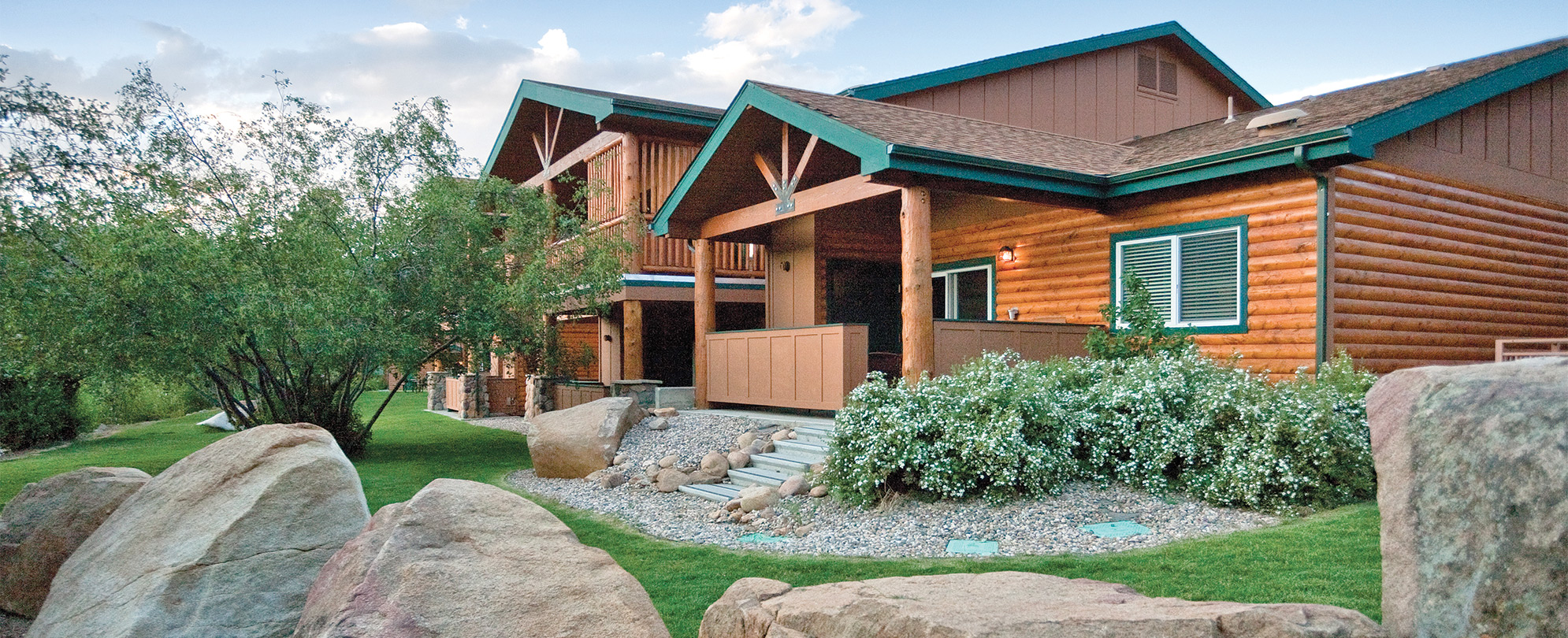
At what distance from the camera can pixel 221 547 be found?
393 centimetres

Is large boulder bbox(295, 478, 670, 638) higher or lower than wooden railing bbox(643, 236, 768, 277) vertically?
lower

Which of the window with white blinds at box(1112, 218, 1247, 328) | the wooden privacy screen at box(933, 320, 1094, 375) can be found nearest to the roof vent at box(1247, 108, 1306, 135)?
the window with white blinds at box(1112, 218, 1247, 328)

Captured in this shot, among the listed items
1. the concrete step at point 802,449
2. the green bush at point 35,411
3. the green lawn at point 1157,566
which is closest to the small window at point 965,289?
the concrete step at point 802,449

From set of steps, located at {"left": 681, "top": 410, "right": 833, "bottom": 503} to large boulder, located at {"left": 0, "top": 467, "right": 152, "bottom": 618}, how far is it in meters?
4.76

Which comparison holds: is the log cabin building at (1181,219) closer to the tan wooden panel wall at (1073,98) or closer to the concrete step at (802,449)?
the tan wooden panel wall at (1073,98)

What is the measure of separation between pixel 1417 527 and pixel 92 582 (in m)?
5.30

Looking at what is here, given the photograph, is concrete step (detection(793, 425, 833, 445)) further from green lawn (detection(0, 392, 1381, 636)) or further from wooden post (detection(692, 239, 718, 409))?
wooden post (detection(692, 239, 718, 409))

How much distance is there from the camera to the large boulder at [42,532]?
5.20m

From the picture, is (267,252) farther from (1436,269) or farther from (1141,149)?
(1436,269)

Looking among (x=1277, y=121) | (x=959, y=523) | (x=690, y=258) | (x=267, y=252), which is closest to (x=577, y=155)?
(x=690, y=258)

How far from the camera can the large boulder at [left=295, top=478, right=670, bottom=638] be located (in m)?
2.90

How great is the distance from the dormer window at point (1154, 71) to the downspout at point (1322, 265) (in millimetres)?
6894

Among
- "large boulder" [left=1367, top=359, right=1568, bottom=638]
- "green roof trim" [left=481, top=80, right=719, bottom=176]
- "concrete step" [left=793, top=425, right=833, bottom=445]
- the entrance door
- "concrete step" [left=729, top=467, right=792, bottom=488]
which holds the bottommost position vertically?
"concrete step" [left=729, top=467, right=792, bottom=488]

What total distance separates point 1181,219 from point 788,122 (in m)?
4.65
